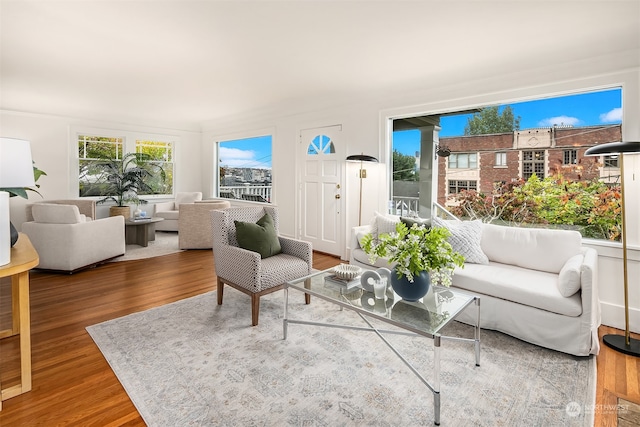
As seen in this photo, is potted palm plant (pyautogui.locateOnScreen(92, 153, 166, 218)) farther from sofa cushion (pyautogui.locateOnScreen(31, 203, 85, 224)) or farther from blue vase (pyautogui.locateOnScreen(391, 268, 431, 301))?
blue vase (pyautogui.locateOnScreen(391, 268, 431, 301))

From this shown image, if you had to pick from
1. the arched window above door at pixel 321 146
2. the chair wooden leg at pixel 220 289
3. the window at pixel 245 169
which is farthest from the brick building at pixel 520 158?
the window at pixel 245 169

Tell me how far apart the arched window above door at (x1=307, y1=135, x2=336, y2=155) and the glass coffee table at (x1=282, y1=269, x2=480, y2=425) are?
3034 millimetres

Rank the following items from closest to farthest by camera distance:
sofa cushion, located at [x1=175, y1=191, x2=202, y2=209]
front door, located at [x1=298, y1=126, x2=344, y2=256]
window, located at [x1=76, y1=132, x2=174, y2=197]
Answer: front door, located at [x1=298, y1=126, x2=344, y2=256] → window, located at [x1=76, y1=132, x2=174, y2=197] → sofa cushion, located at [x1=175, y1=191, x2=202, y2=209]

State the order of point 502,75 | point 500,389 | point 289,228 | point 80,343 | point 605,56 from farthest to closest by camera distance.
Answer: point 289,228, point 502,75, point 605,56, point 80,343, point 500,389

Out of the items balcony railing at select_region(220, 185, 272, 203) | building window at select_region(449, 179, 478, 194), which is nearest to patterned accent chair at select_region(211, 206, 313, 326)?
building window at select_region(449, 179, 478, 194)

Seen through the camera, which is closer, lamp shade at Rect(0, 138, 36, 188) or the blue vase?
lamp shade at Rect(0, 138, 36, 188)

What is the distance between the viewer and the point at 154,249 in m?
5.46

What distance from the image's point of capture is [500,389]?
75.7 inches

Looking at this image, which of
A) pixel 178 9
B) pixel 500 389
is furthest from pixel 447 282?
pixel 178 9

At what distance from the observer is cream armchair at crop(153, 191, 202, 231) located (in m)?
6.81

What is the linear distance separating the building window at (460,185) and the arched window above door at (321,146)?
6.08ft

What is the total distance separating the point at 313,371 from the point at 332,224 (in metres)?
3.24

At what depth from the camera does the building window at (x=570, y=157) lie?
318cm

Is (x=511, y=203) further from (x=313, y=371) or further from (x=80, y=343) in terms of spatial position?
(x=80, y=343)
